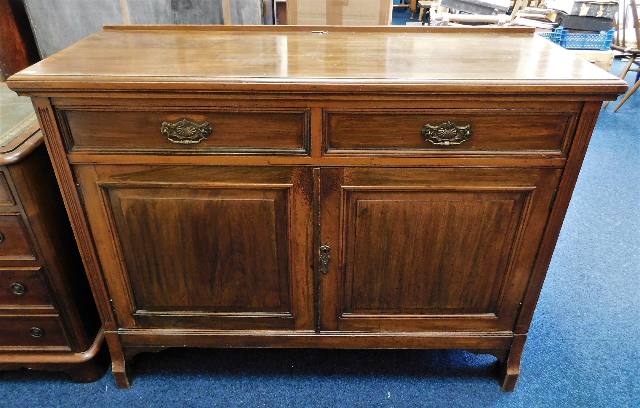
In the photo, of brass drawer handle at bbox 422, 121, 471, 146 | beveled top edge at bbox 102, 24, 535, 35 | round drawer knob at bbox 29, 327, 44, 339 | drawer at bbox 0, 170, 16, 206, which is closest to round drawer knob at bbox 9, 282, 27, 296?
round drawer knob at bbox 29, 327, 44, 339

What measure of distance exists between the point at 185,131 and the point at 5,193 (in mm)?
455

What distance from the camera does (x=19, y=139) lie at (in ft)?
3.52

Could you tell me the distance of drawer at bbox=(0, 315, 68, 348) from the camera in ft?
4.15

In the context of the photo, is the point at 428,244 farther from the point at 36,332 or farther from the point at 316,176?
the point at 36,332

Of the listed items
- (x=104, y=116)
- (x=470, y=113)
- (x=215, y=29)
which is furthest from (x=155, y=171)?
(x=470, y=113)

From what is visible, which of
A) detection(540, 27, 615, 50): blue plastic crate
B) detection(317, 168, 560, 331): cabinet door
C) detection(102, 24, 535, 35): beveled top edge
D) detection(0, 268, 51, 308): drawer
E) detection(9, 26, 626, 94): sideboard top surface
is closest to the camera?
detection(9, 26, 626, 94): sideboard top surface

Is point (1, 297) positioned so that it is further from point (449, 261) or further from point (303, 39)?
point (449, 261)

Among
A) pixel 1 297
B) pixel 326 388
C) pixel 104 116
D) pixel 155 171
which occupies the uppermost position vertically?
pixel 104 116

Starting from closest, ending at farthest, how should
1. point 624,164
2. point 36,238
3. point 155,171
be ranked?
point 155,171
point 36,238
point 624,164

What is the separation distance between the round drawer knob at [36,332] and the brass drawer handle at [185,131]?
70 cm

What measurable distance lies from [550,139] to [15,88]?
103 centimetres

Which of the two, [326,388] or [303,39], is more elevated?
[303,39]

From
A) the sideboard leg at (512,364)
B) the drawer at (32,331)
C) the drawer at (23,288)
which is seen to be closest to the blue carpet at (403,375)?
the sideboard leg at (512,364)

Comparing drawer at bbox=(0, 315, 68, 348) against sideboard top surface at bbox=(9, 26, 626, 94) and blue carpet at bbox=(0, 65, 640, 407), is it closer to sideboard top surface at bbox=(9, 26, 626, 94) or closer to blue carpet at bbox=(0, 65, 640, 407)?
blue carpet at bbox=(0, 65, 640, 407)
